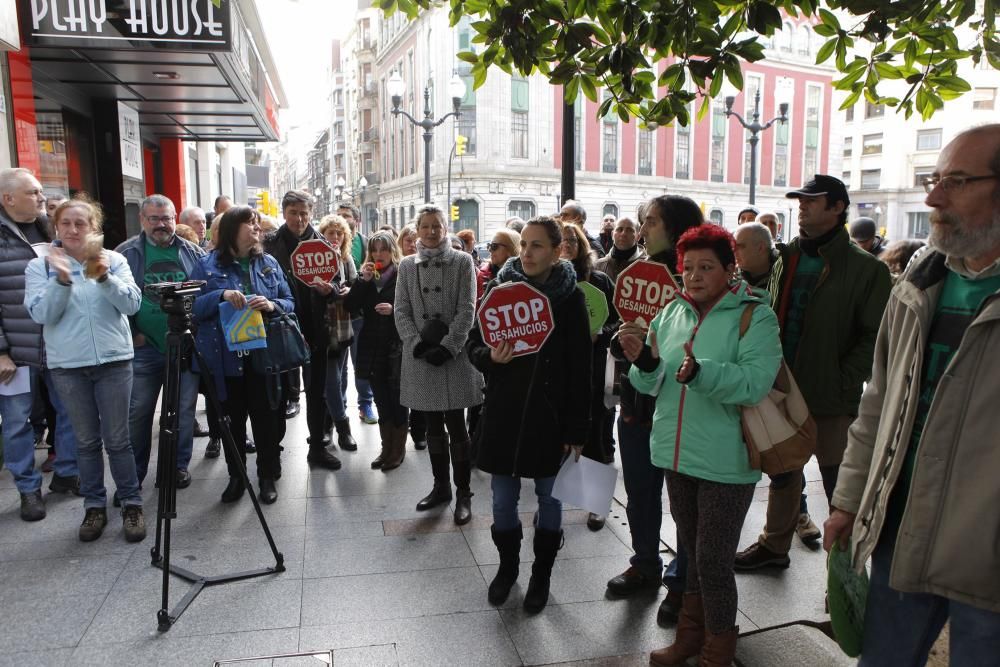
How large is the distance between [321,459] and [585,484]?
3.28 meters

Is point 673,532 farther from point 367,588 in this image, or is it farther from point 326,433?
point 326,433

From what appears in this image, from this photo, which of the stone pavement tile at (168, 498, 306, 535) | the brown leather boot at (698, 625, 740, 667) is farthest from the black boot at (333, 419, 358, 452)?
the brown leather boot at (698, 625, 740, 667)

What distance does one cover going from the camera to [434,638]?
3455 millimetres

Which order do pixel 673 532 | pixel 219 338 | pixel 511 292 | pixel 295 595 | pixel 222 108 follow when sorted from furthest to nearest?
pixel 222 108
pixel 219 338
pixel 673 532
pixel 295 595
pixel 511 292

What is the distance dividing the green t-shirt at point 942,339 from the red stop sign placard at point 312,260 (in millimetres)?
4723

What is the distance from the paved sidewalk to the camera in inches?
132

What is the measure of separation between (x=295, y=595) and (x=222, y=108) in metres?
10.8

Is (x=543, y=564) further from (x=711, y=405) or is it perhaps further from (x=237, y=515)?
(x=237, y=515)

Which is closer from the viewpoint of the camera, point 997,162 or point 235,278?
point 997,162

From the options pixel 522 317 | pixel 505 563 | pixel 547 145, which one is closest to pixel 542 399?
pixel 522 317

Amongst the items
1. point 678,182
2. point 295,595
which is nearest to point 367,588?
point 295,595

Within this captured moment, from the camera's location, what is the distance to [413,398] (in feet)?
16.5

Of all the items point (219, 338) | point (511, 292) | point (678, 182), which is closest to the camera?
point (511, 292)

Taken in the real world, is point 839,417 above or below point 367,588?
above
